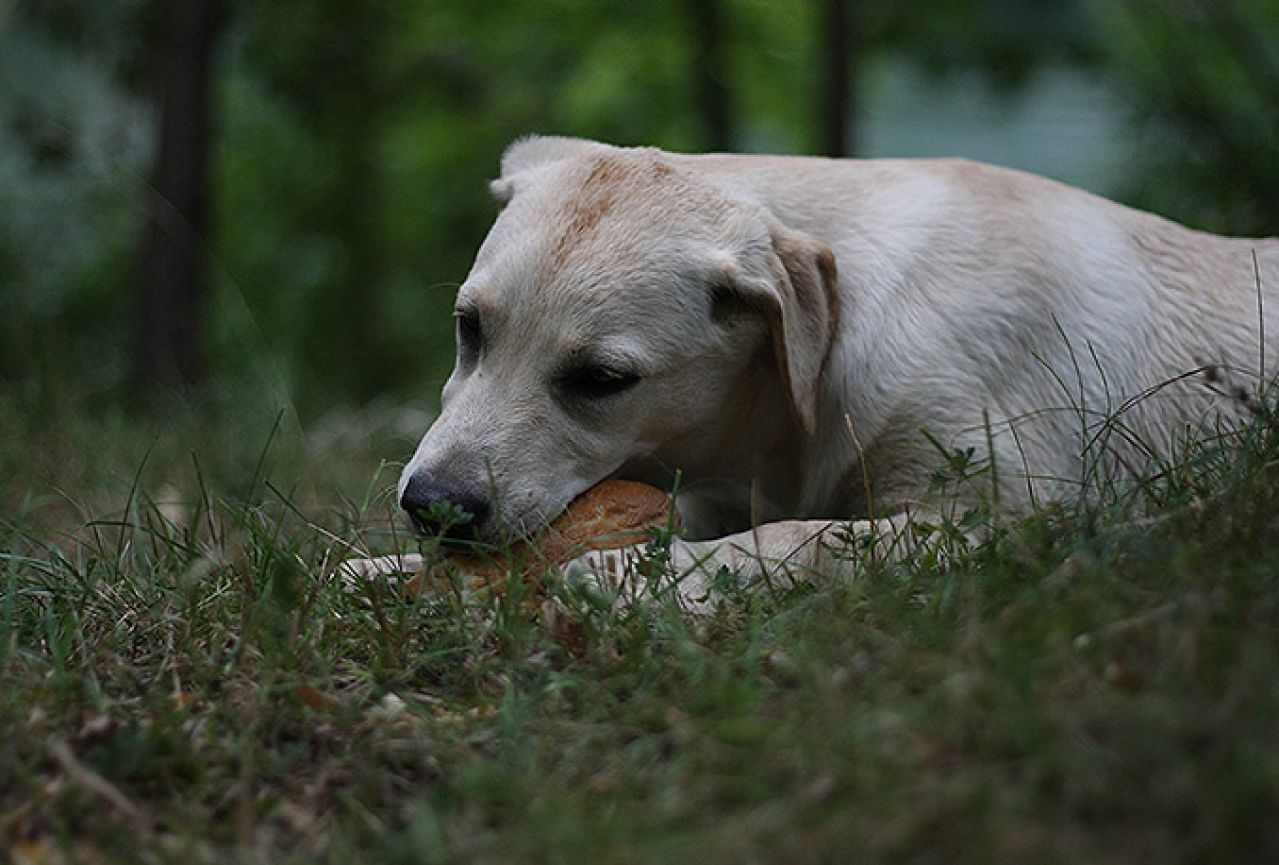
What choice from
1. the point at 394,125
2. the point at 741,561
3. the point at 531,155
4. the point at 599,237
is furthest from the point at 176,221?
the point at 741,561

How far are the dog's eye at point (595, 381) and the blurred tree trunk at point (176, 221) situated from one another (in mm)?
4007

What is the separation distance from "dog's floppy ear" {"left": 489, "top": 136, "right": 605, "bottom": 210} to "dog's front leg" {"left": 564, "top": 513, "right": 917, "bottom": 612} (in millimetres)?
1160

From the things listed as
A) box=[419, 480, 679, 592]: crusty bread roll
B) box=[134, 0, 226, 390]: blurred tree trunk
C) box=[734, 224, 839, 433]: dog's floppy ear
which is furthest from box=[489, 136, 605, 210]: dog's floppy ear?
box=[134, 0, 226, 390]: blurred tree trunk

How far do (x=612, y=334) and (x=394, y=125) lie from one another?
7.50 metres

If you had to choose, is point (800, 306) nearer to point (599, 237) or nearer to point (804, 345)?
point (804, 345)

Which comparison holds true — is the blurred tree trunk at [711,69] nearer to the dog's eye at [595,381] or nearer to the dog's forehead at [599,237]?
the dog's forehead at [599,237]

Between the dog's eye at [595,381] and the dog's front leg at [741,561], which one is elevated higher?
the dog's eye at [595,381]

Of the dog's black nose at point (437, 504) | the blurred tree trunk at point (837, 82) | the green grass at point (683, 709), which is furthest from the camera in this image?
the blurred tree trunk at point (837, 82)

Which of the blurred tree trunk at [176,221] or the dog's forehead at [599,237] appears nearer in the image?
the dog's forehead at [599,237]

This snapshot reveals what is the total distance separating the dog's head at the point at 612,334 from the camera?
3.12 meters

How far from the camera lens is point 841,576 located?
2889mm

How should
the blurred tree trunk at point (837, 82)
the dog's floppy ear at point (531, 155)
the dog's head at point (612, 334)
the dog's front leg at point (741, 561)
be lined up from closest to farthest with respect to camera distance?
the dog's front leg at point (741, 561)
the dog's head at point (612, 334)
the dog's floppy ear at point (531, 155)
the blurred tree trunk at point (837, 82)

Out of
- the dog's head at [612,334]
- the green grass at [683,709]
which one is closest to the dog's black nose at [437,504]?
the dog's head at [612,334]

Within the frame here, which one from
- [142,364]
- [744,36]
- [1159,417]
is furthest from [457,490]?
[744,36]
